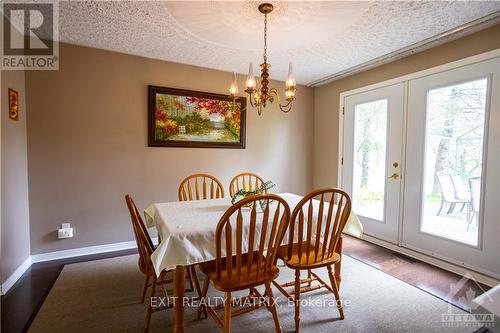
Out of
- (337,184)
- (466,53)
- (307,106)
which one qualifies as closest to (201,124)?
(307,106)

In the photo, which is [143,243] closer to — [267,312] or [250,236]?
[250,236]

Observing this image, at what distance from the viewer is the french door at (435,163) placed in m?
2.27

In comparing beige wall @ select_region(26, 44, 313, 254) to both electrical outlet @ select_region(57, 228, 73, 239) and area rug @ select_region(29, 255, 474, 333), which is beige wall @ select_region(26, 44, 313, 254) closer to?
electrical outlet @ select_region(57, 228, 73, 239)

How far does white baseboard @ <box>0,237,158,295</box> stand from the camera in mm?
2227

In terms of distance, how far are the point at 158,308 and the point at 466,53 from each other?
349 centimetres

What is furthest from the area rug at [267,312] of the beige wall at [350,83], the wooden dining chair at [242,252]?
the beige wall at [350,83]

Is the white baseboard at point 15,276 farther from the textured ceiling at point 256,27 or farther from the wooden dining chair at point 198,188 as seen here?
the textured ceiling at point 256,27

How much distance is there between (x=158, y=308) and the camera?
1774 millimetres

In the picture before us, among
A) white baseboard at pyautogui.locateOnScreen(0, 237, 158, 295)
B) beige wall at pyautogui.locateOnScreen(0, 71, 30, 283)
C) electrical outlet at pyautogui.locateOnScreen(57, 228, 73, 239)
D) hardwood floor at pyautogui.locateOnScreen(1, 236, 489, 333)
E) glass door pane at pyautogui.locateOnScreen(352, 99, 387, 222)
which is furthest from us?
glass door pane at pyautogui.locateOnScreen(352, 99, 387, 222)

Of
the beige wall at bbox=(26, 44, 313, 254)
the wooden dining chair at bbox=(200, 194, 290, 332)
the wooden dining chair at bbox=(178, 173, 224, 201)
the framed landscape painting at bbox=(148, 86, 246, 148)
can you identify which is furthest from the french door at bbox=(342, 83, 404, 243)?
the wooden dining chair at bbox=(200, 194, 290, 332)

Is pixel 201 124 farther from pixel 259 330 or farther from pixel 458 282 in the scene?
pixel 458 282

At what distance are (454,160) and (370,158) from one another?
0.97 meters

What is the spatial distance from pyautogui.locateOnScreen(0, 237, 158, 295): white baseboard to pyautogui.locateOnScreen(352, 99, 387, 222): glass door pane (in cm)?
286

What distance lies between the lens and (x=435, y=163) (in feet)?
8.75
